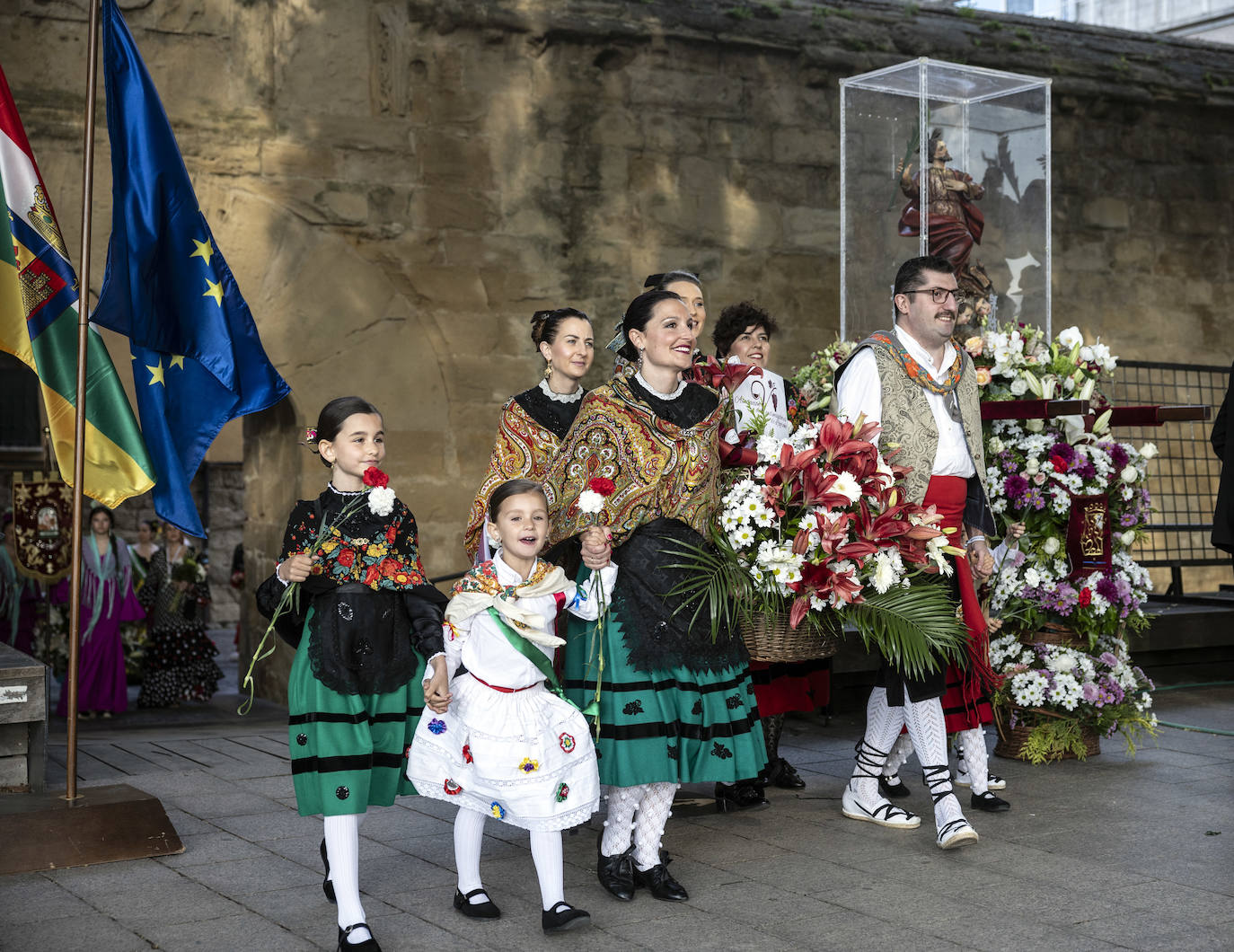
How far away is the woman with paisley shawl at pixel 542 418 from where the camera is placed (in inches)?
208

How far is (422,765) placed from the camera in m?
3.96

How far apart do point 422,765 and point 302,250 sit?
5.10 metres

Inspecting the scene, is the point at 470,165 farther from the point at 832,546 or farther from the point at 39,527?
the point at 832,546

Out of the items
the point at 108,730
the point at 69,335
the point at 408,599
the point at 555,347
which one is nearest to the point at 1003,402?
the point at 555,347

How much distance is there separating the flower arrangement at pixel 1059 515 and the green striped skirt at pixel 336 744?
324 cm

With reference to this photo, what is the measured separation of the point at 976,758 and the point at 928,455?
1276mm

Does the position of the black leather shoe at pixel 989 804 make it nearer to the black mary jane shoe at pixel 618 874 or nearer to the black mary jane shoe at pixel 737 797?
the black mary jane shoe at pixel 737 797

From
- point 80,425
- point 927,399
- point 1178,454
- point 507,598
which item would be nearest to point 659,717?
point 507,598

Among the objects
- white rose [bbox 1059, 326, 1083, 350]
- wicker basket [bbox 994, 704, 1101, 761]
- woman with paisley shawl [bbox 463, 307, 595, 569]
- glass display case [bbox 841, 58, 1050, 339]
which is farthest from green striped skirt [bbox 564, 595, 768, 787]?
glass display case [bbox 841, 58, 1050, 339]

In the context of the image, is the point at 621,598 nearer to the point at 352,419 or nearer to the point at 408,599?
the point at 408,599

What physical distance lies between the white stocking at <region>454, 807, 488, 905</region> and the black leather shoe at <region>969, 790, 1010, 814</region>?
2.24 meters

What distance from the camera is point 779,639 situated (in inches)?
180

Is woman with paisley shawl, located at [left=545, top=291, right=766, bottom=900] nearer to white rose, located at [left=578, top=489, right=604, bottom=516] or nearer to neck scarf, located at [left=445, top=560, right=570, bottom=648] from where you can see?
white rose, located at [left=578, top=489, right=604, bottom=516]

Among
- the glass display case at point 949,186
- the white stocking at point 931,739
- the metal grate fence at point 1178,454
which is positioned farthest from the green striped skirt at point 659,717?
the metal grate fence at point 1178,454
